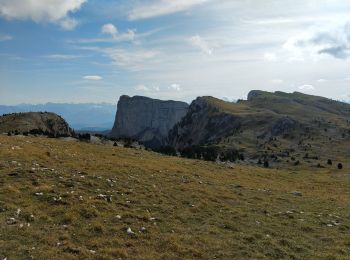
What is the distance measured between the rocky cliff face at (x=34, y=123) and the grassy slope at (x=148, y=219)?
96305mm

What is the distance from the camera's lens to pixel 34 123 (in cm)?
13912

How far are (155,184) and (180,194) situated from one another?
364cm

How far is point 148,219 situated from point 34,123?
126 meters

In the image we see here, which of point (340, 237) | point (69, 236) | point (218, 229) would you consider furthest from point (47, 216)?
point (340, 237)

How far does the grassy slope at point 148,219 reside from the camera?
1802 cm

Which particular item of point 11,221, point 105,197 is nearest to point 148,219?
point 105,197

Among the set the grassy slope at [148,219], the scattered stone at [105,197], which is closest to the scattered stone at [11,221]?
the grassy slope at [148,219]

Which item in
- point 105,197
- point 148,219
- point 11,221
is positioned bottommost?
point 148,219

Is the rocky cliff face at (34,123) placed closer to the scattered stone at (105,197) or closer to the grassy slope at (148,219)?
the grassy slope at (148,219)

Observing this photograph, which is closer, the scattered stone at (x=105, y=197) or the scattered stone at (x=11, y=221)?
the scattered stone at (x=11, y=221)

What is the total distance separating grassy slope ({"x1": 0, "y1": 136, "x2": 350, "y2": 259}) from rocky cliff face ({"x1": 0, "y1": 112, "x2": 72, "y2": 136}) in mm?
96305

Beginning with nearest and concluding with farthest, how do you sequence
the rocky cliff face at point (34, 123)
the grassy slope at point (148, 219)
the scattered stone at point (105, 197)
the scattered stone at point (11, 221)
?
the grassy slope at point (148, 219), the scattered stone at point (11, 221), the scattered stone at point (105, 197), the rocky cliff face at point (34, 123)

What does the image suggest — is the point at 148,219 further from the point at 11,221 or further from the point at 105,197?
the point at 11,221

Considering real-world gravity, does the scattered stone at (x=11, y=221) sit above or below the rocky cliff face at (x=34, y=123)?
below
